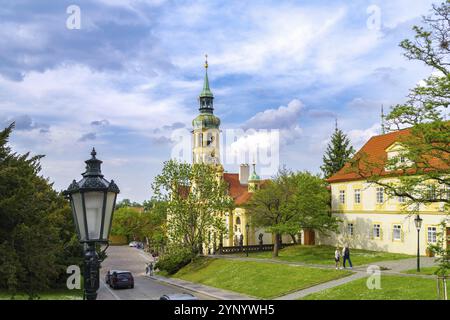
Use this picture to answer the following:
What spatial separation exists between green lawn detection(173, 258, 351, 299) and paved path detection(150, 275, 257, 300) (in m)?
0.75

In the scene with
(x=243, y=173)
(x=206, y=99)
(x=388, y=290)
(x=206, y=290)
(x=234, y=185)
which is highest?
(x=206, y=99)

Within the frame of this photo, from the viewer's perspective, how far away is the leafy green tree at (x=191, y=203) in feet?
167

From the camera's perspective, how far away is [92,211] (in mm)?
5699

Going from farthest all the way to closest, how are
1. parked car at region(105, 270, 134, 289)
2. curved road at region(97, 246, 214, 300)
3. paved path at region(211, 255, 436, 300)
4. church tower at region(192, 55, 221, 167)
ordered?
church tower at region(192, 55, 221, 167), parked car at region(105, 270, 134, 289), curved road at region(97, 246, 214, 300), paved path at region(211, 255, 436, 300)

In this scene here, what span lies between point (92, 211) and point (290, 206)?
129ft

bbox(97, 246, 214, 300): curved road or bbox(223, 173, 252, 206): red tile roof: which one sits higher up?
bbox(223, 173, 252, 206): red tile roof

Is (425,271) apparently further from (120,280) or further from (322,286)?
(120,280)

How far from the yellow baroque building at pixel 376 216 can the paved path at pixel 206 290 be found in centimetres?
1508

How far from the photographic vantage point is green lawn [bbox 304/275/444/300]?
23.0 meters

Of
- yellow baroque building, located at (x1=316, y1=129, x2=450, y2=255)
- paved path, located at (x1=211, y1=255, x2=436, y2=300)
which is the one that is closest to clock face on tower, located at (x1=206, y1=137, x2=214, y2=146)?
A: yellow baroque building, located at (x1=316, y1=129, x2=450, y2=255)

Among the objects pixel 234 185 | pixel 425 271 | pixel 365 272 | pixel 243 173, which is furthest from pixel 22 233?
pixel 243 173

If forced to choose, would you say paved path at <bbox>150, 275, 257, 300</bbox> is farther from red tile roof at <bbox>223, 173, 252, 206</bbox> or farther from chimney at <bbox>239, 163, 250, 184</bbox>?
chimney at <bbox>239, 163, 250, 184</bbox>
